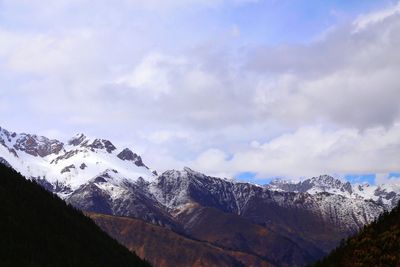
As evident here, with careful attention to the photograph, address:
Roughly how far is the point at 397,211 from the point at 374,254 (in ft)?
85.6

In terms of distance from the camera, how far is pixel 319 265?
486ft

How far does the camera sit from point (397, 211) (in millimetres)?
148000

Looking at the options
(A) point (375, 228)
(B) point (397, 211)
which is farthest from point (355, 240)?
(B) point (397, 211)

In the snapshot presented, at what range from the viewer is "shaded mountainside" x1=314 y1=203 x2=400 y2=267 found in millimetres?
122000

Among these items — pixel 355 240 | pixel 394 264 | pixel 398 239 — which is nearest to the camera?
pixel 394 264

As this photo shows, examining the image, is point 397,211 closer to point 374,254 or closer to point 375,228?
point 375,228

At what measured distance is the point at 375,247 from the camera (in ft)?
427

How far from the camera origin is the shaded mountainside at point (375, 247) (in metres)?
122

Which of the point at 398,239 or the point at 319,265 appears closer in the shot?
the point at 398,239

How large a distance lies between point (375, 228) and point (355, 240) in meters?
5.95

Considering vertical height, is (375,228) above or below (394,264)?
above

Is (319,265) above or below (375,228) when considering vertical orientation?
below

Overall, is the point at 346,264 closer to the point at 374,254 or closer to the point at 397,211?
the point at 374,254

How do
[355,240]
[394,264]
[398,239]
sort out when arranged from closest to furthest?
[394,264], [398,239], [355,240]
